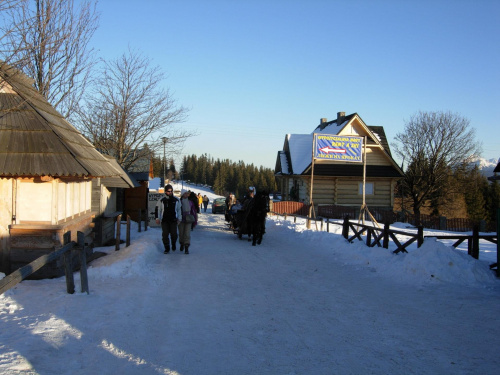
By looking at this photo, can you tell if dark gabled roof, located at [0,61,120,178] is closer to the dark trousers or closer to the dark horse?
the dark trousers

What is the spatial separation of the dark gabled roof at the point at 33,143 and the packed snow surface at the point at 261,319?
7.69 feet

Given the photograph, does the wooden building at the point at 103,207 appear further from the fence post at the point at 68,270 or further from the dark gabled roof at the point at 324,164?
the dark gabled roof at the point at 324,164

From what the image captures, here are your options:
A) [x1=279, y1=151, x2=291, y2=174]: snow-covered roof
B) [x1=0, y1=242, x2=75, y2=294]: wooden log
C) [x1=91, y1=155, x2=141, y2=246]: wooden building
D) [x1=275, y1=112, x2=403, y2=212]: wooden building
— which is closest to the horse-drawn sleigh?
[x1=91, y1=155, x2=141, y2=246]: wooden building

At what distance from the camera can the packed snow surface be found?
4699mm

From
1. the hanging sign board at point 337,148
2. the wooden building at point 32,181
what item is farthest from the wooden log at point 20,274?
the hanging sign board at point 337,148

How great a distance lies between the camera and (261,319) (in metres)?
6.31

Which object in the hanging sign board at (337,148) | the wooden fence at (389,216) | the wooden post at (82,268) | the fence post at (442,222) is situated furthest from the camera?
the wooden fence at (389,216)

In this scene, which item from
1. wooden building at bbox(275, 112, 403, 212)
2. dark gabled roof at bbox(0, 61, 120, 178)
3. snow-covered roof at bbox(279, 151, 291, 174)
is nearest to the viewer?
dark gabled roof at bbox(0, 61, 120, 178)

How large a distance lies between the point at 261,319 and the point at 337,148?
15.8m

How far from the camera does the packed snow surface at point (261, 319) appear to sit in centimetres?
470

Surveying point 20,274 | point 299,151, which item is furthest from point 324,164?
point 20,274

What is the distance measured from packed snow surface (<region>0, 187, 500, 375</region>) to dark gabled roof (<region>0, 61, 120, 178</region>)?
234cm

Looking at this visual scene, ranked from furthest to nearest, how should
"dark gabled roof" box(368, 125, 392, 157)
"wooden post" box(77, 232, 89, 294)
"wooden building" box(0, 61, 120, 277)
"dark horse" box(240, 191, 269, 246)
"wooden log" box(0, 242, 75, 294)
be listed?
"dark gabled roof" box(368, 125, 392, 157) < "dark horse" box(240, 191, 269, 246) < "wooden building" box(0, 61, 120, 277) < "wooden post" box(77, 232, 89, 294) < "wooden log" box(0, 242, 75, 294)

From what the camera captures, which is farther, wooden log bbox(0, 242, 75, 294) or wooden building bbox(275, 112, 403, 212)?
wooden building bbox(275, 112, 403, 212)
